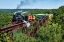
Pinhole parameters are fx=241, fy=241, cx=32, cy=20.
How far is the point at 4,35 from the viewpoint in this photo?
1364cm

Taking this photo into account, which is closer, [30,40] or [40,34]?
[30,40]

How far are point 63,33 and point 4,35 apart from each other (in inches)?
913

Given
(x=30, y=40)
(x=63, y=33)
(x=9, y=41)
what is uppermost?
(x=9, y=41)

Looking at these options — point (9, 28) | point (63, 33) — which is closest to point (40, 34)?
point (63, 33)

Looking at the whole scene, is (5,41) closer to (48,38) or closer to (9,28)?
(9,28)

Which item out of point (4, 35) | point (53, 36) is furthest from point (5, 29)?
point (53, 36)

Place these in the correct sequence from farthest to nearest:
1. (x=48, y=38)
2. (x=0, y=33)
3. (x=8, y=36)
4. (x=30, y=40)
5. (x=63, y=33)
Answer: (x=63, y=33) → (x=48, y=38) → (x=30, y=40) → (x=8, y=36) → (x=0, y=33)

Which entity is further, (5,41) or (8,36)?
(8,36)

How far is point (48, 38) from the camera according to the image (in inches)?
1117

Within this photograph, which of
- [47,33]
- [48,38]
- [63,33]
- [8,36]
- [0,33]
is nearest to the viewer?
[0,33]

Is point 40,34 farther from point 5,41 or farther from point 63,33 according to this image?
point 5,41

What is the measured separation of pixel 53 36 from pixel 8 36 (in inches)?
648

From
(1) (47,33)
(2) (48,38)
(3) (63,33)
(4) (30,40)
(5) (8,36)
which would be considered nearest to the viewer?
(5) (8,36)

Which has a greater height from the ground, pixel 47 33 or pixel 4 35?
pixel 4 35
